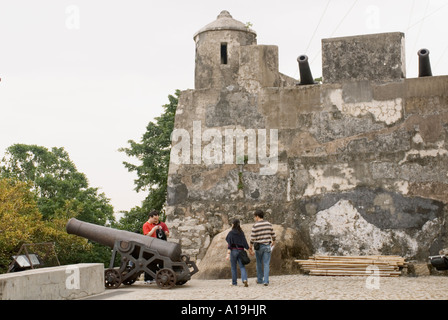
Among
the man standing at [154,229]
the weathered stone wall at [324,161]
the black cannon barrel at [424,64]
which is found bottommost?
the man standing at [154,229]

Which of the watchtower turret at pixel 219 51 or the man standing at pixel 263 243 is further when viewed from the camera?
the watchtower turret at pixel 219 51

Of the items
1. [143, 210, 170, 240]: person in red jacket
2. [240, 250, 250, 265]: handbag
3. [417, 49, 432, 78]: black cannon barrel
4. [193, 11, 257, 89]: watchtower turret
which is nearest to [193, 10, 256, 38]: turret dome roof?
[193, 11, 257, 89]: watchtower turret

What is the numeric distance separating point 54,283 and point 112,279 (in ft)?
5.90

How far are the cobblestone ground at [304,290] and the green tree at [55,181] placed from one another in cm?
2556

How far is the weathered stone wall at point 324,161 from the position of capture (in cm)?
1367

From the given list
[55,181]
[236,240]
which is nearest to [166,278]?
[236,240]

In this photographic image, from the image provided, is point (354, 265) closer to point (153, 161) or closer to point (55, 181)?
point (153, 161)

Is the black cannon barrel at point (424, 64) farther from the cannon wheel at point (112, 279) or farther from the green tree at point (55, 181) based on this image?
the green tree at point (55, 181)

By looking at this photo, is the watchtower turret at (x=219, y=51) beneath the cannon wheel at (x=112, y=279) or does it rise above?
above

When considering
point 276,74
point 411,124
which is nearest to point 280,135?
point 276,74

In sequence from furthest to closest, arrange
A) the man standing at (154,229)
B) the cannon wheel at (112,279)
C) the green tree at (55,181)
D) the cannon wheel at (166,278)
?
the green tree at (55,181) → the man standing at (154,229) → the cannon wheel at (112,279) → the cannon wheel at (166,278)

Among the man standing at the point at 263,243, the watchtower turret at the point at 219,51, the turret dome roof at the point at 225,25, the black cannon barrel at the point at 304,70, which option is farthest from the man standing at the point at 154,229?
the turret dome roof at the point at 225,25

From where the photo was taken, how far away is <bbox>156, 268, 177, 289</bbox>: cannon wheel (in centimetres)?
1084

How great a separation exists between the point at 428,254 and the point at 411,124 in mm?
2856
